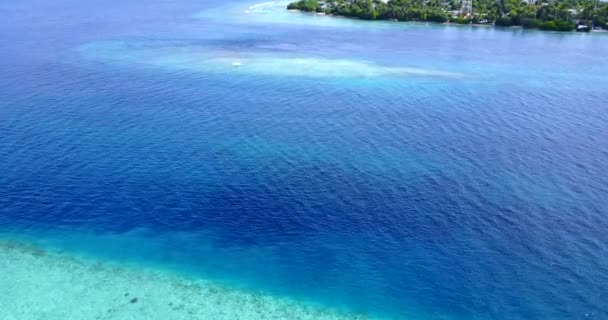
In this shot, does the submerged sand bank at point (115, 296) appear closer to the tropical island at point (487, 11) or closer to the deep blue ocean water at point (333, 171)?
the deep blue ocean water at point (333, 171)

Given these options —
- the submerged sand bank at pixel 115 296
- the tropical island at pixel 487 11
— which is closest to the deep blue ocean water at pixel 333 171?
the submerged sand bank at pixel 115 296

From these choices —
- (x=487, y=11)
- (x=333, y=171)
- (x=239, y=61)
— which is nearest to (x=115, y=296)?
(x=333, y=171)

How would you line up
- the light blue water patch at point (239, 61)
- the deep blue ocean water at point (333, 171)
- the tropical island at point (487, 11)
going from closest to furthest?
the deep blue ocean water at point (333, 171)
the light blue water patch at point (239, 61)
the tropical island at point (487, 11)

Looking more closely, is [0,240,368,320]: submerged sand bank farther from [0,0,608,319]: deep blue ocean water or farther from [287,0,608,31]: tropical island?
[287,0,608,31]: tropical island

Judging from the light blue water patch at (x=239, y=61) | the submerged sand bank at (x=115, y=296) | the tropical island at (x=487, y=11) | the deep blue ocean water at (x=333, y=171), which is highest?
the tropical island at (x=487, y=11)

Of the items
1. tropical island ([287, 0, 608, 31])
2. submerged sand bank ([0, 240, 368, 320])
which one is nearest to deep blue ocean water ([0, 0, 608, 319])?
submerged sand bank ([0, 240, 368, 320])

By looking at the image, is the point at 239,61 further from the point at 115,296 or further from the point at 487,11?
the point at 487,11
